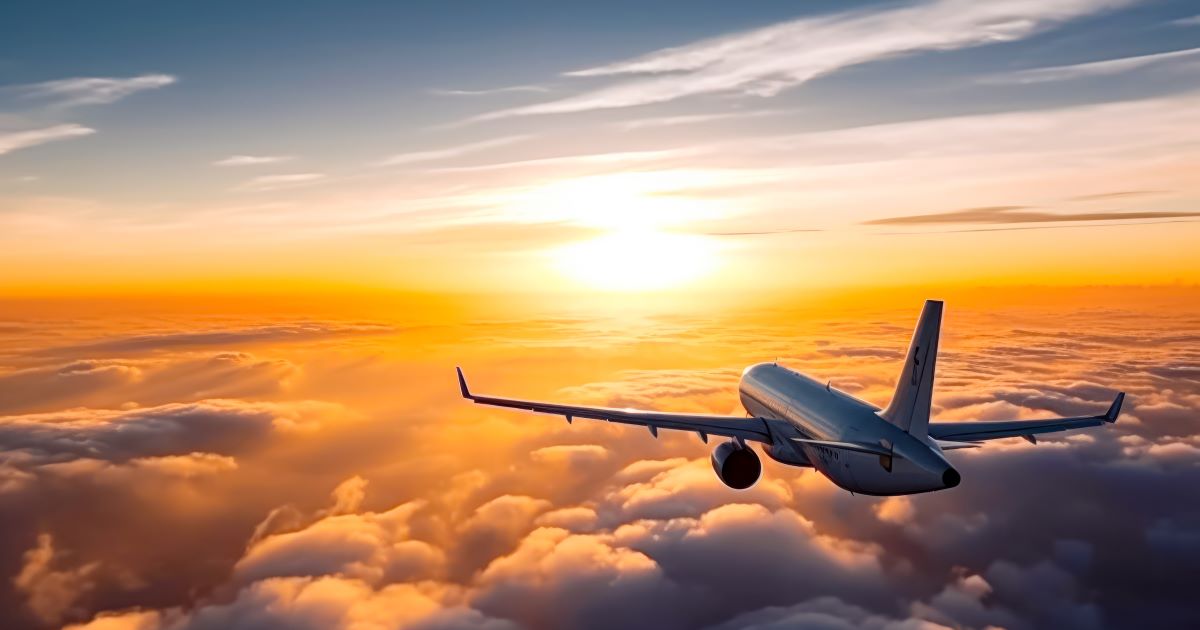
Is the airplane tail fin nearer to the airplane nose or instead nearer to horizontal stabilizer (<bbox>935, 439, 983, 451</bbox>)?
horizontal stabilizer (<bbox>935, 439, 983, 451</bbox>)

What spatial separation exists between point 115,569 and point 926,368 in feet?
576

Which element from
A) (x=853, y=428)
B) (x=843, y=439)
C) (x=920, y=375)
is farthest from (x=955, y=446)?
(x=843, y=439)

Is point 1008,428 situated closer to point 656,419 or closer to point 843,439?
point 843,439

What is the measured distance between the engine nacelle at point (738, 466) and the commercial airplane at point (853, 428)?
6 centimetres

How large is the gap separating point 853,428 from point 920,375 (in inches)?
207

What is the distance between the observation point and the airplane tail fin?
96.1 feet

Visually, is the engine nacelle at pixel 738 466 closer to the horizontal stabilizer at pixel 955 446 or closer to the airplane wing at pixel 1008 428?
the airplane wing at pixel 1008 428

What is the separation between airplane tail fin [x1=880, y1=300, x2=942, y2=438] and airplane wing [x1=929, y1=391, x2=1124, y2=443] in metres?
9.02

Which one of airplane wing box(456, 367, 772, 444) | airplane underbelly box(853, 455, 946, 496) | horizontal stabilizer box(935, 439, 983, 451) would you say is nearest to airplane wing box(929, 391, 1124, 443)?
horizontal stabilizer box(935, 439, 983, 451)

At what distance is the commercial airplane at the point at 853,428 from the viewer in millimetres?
29281

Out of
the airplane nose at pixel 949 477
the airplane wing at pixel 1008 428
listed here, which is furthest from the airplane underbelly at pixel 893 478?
the airplane wing at pixel 1008 428

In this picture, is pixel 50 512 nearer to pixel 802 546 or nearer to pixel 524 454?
pixel 524 454

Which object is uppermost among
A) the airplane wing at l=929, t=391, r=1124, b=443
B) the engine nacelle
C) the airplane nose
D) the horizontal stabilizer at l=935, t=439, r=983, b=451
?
the horizontal stabilizer at l=935, t=439, r=983, b=451

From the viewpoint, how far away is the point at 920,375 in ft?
98.9
